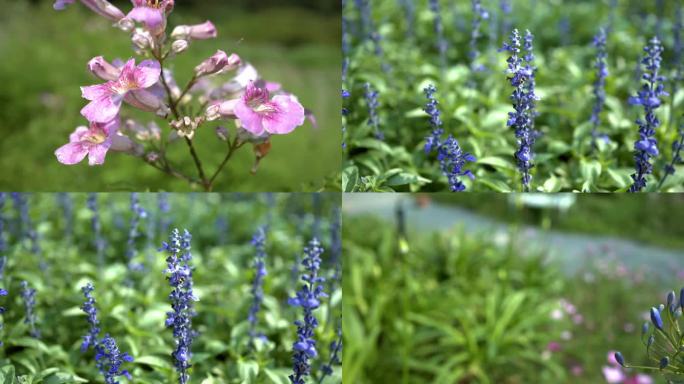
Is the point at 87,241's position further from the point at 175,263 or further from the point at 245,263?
the point at 175,263

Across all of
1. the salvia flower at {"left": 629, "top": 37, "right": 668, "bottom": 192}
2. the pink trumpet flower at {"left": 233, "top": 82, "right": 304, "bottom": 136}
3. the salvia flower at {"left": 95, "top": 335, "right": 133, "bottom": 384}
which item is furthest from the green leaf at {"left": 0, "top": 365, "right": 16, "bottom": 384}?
the salvia flower at {"left": 629, "top": 37, "right": 668, "bottom": 192}

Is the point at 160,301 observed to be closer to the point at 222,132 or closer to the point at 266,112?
the point at 222,132

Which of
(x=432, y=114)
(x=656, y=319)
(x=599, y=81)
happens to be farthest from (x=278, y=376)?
(x=599, y=81)

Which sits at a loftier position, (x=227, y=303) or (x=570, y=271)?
(x=227, y=303)

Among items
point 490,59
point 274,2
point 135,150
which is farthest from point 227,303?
point 274,2

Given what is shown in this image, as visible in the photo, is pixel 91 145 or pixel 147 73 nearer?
pixel 147 73

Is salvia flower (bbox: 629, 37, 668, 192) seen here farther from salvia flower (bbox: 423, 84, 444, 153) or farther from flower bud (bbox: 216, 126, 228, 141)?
flower bud (bbox: 216, 126, 228, 141)
